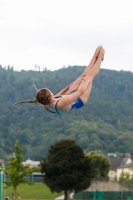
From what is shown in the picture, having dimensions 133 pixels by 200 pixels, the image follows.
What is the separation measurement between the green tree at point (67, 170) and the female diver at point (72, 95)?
2002 inches

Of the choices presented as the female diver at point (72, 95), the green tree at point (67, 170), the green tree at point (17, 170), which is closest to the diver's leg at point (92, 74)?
the female diver at point (72, 95)

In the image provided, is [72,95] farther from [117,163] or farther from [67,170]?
[117,163]

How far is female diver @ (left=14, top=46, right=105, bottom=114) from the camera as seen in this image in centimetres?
1070

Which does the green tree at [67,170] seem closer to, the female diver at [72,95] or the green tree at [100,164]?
the green tree at [100,164]

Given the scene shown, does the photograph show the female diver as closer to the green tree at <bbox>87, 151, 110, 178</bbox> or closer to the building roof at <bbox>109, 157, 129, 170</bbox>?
the green tree at <bbox>87, 151, 110, 178</bbox>

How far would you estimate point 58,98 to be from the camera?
10875 mm

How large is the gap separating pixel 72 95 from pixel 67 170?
173 ft

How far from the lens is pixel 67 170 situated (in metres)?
62.9

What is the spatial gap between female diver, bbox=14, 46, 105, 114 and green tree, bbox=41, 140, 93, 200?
167ft

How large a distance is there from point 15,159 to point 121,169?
11066cm

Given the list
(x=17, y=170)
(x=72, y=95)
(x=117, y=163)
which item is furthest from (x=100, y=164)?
(x=72, y=95)

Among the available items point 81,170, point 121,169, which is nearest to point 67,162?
point 81,170

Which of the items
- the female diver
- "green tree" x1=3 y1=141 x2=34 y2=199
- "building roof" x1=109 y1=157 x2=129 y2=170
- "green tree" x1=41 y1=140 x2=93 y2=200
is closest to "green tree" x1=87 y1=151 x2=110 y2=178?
"green tree" x1=41 y1=140 x2=93 y2=200

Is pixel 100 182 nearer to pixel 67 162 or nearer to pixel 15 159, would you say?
pixel 67 162
